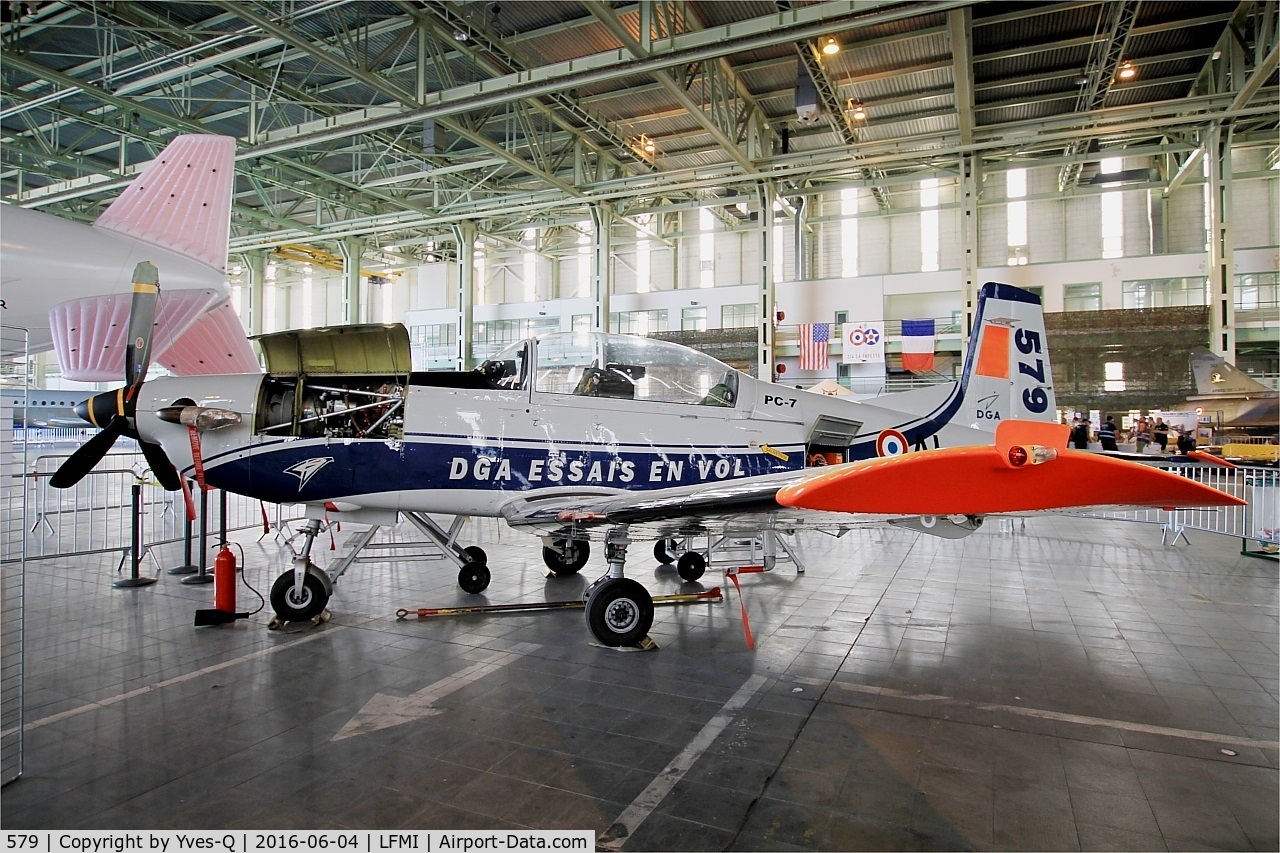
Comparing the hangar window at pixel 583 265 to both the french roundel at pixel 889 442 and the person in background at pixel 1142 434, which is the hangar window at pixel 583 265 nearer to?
the person in background at pixel 1142 434

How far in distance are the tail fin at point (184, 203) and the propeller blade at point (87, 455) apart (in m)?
2.22

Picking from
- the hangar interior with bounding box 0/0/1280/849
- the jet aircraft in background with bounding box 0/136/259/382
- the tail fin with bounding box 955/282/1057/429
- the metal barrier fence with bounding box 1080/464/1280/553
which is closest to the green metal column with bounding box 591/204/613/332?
the hangar interior with bounding box 0/0/1280/849

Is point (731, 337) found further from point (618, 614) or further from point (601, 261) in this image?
point (618, 614)

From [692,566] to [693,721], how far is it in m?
3.81

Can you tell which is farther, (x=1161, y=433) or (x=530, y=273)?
(x=530, y=273)

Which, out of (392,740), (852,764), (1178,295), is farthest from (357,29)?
(1178,295)

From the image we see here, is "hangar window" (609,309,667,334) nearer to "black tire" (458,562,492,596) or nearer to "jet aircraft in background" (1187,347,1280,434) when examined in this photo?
"jet aircraft in background" (1187,347,1280,434)

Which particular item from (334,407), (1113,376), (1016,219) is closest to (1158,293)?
(1113,376)

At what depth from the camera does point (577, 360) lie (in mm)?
6051

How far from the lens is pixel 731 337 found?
24.8 m

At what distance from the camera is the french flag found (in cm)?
2239

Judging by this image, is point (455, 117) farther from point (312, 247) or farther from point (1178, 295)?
point (1178, 295)

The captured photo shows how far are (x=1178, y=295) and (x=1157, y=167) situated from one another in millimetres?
6448

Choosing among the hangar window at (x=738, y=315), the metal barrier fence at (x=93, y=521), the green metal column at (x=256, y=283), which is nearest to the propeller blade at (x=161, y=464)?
the metal barrier fence at (x=93, y=521)
